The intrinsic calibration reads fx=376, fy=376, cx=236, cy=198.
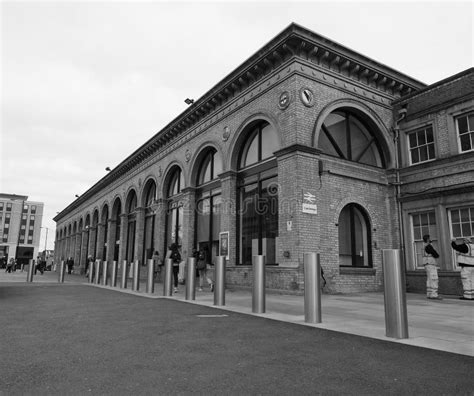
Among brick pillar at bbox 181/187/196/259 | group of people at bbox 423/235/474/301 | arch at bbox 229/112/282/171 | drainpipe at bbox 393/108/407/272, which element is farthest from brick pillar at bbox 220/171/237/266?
group of people at bbox 423/235/474/301

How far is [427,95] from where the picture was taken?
14.1 m

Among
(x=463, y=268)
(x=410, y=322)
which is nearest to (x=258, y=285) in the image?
(x=410, y=322)

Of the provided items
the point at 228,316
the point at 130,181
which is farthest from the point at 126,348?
the point at 130,181

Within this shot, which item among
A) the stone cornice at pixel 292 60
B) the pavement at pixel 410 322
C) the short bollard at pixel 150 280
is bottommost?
the pavement at pixel 410 322

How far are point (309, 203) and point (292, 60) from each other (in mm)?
4869

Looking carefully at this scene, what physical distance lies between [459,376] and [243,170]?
1224 centimetres

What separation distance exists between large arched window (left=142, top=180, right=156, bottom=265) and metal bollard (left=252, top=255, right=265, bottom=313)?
52.0 feet

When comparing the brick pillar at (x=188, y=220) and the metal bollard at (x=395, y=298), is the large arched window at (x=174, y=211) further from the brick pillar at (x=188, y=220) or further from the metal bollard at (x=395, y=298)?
the metal bollard at (x=395, y=298)

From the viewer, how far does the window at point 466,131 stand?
1264 cm

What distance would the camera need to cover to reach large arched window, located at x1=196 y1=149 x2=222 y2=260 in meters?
16.6

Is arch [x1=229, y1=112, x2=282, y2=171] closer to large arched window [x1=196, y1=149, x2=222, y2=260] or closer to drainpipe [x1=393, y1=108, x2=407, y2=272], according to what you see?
large arched window [x1=196, y1=149, x2=222, y2=260]

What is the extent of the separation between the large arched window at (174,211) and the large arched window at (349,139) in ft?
29.7

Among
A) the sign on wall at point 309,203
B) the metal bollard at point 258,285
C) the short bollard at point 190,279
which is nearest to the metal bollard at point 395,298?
the metal bollard at point 258,285

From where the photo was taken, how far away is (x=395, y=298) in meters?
4.89
